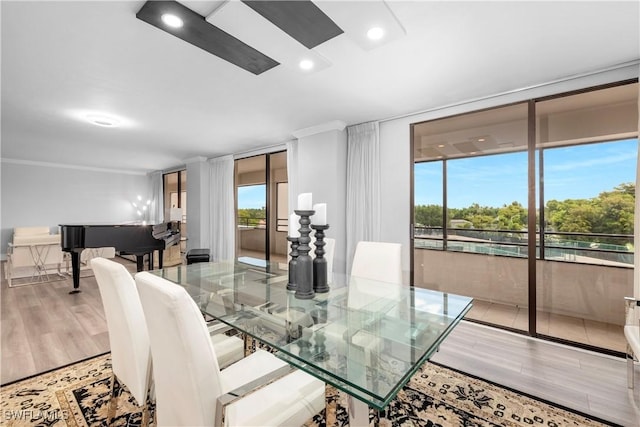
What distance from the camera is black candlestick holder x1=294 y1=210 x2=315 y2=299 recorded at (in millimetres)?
1785

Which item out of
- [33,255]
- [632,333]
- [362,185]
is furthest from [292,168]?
[33,255]

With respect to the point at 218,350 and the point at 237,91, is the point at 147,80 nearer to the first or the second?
the point at 237,91

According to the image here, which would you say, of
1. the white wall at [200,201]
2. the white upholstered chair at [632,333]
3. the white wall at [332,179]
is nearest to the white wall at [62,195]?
the white wall at [200,201]

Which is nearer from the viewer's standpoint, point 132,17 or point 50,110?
point 132,17

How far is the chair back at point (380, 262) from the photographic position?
96.3 inches

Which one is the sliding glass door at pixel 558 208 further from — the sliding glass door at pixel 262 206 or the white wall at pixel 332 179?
the sliding glass door at pixel 262 206

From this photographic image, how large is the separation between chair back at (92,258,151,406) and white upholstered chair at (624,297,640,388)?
2.75m

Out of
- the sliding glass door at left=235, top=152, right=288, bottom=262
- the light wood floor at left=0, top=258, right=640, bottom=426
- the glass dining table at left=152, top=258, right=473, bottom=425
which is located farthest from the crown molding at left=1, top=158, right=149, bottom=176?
the glass dining table at left=152, top=258, right=473, bottom=425

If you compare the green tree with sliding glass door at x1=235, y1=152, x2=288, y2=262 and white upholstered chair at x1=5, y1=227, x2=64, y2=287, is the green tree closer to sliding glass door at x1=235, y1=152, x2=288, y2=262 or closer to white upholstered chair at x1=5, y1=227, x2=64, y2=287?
sliding glass door at x1=235, y1=152, x2=288, y2=262

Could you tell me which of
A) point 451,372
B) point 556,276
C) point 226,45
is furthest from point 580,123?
point 226,45

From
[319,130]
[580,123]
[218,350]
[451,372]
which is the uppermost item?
[319,130]

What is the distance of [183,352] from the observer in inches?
39.0

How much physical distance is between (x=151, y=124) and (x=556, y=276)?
530cm

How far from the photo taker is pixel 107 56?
7.46 ft
